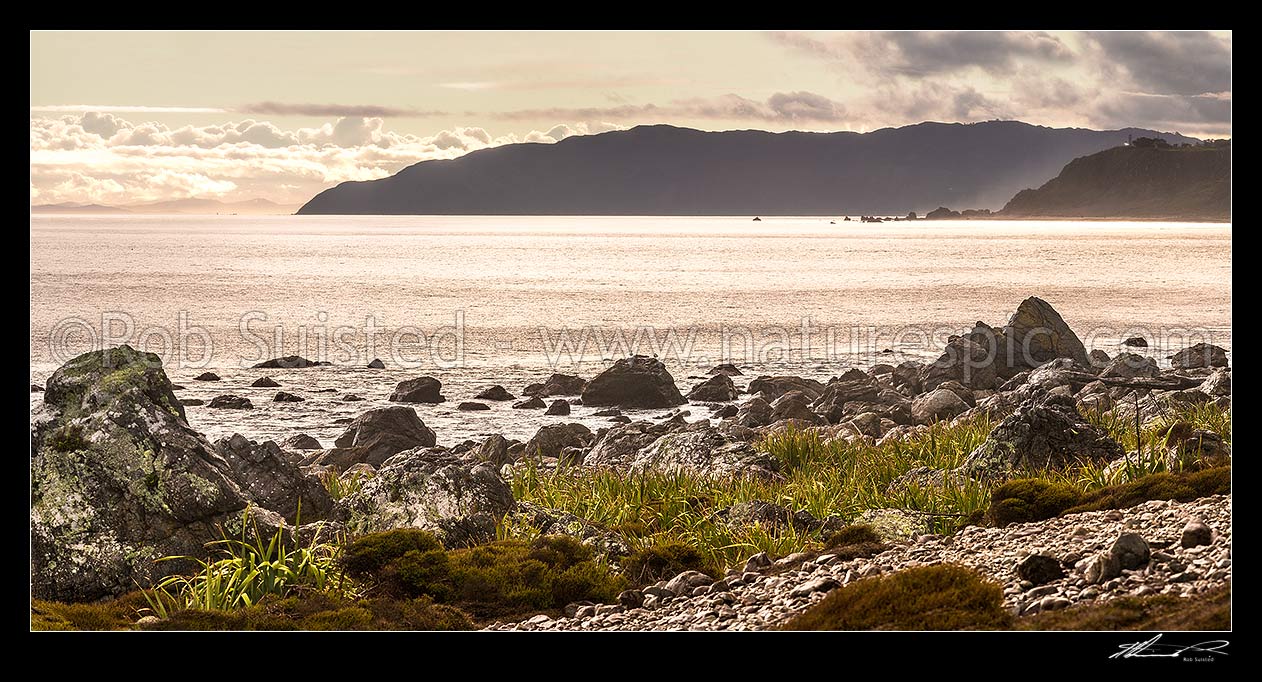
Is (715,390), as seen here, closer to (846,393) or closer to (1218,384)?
(846,393)

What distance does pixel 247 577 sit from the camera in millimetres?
6871

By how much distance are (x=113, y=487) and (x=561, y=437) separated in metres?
5.53

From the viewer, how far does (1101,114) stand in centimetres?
1030

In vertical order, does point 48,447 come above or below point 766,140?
below

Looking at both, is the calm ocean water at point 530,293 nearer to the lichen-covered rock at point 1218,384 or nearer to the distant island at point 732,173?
the distant island at point 732,173

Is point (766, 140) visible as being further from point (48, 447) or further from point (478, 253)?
point (48, 447)

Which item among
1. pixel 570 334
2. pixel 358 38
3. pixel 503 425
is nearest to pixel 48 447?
pixel 358 38

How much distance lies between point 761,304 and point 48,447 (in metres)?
8.31

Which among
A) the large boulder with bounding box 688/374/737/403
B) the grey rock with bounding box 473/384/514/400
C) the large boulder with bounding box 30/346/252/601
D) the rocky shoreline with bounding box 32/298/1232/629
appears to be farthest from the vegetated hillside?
the large boulder with bounding box 30/346/252/601

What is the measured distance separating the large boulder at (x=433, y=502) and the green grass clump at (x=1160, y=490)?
4.44 meters

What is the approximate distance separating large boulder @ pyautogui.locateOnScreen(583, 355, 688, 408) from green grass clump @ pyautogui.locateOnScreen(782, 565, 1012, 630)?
19.4 ft

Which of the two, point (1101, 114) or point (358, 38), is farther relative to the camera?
point (1101, 114)

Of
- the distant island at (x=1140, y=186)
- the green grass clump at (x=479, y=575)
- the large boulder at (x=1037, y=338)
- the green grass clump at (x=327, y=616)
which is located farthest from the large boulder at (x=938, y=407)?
the green grass clump at (x=327, y=616)
